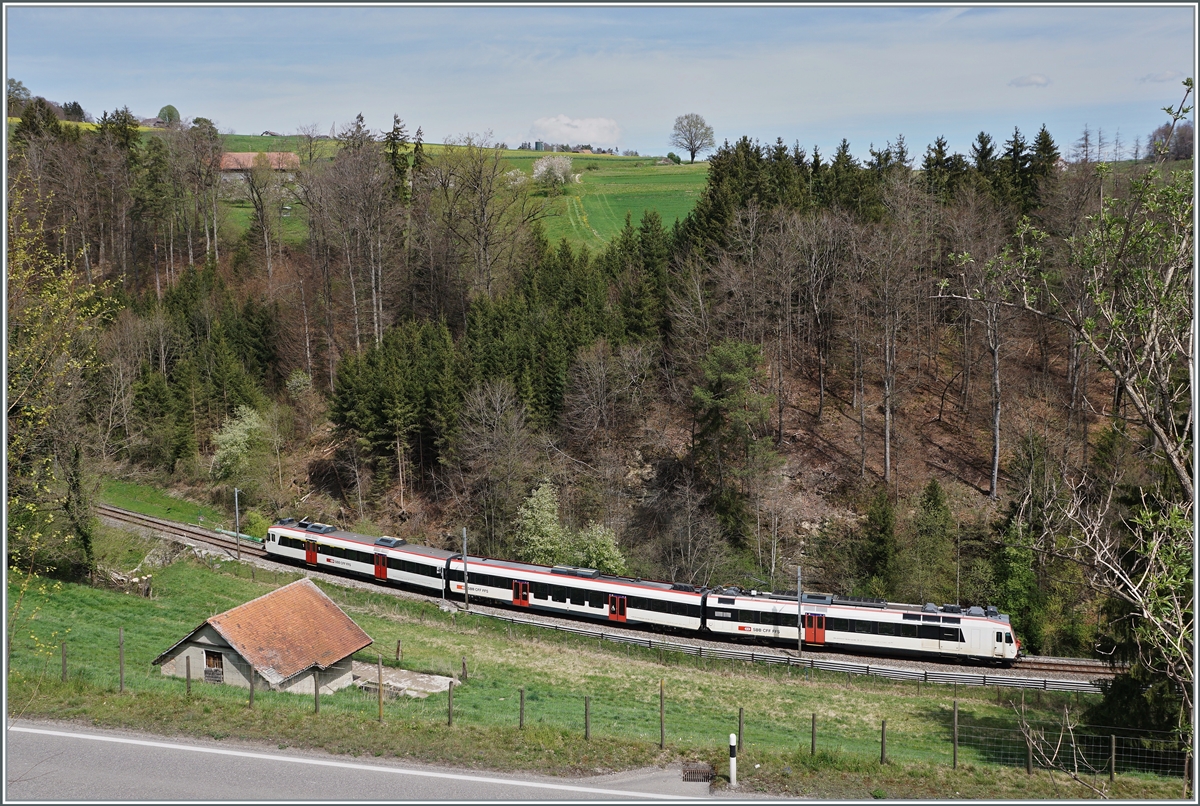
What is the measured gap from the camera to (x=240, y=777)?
47.2 ft

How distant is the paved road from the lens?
13.8m

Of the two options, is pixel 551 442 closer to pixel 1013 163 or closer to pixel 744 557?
pixel 744 557

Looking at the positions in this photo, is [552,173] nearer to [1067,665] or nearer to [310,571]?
[310,571]

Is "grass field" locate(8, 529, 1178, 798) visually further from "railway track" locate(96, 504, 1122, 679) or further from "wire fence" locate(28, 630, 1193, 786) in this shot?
"railway track" locate(96, 504, 1122, 679)

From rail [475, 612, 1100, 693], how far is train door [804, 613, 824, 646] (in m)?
0.86

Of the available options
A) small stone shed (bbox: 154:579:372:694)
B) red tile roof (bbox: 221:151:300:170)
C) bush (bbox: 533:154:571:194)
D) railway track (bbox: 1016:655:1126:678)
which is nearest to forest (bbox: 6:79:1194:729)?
railway track (bbox: 1016:655:1126:678)

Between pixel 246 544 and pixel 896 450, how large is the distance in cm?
3857

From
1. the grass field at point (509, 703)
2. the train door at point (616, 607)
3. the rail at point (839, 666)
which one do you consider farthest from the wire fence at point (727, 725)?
the train door at point (616, 607)

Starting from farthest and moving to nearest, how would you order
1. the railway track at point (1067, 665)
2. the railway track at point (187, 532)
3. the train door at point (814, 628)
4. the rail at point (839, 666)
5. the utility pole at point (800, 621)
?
the railway track at point (187, 532), the train door at point (814, 628), the utility pole at point (800, 621), the railway track at point (1067, 665), the rail at point (839, 666)

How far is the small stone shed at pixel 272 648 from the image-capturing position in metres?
25.0

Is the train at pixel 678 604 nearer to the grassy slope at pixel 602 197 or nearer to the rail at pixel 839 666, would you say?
the rail at pixel 839 666

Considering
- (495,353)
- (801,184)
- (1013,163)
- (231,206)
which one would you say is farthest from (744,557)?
(231,206)

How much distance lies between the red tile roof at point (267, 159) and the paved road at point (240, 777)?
78.6m

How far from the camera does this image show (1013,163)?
6506cm
